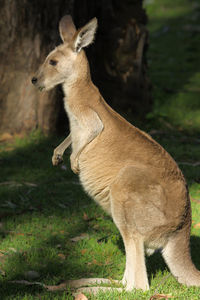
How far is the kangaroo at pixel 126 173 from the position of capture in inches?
134

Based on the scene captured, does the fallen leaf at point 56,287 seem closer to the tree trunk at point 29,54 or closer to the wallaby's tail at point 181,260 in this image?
the wallaby's tail at point 181,260

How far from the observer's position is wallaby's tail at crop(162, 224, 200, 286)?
11.3 ft

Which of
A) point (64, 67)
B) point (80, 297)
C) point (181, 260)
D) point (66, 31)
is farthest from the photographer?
point (66, 31)

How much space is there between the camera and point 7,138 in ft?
23.7

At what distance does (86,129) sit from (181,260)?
1196 mm

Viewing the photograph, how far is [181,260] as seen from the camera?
3.44 m

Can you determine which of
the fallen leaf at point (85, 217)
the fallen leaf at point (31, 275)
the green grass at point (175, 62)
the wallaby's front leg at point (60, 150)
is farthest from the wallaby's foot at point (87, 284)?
the green grass at point (175, 62)

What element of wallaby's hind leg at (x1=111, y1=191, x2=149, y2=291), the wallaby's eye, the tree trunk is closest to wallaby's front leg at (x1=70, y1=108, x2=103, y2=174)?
the wallaby's eye

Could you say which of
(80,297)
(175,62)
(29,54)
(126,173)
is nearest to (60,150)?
(126,173)

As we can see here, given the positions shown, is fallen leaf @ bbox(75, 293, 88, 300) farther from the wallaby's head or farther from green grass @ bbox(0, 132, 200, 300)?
the wallaby's head

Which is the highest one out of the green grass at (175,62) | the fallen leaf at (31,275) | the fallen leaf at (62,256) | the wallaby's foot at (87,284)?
the fallen leaf at (31,275)

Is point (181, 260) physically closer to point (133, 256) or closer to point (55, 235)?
point (133, 256)

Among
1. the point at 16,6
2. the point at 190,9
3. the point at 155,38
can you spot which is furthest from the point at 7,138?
the point at 190,9

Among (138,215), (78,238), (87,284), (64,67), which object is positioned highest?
(64,67)
